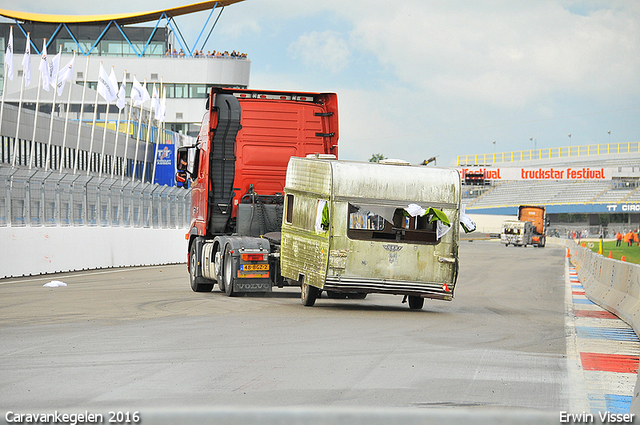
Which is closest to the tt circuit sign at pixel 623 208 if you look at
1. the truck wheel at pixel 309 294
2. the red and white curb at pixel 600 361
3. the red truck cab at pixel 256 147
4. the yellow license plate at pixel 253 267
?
the red and white curb at pixel 600 361

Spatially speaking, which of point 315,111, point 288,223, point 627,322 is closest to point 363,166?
point 288,223

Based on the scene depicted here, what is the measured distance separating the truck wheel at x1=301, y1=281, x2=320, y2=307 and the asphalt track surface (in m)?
0.40

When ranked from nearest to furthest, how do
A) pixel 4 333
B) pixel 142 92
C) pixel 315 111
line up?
1. pixel 4 333
2. pixel 315 111
3. pixel 142 92

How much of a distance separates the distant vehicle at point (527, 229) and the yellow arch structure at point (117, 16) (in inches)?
1390

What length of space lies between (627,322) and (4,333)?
32.2ft

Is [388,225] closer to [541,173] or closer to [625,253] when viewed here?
[625,253]

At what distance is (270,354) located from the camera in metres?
9.02

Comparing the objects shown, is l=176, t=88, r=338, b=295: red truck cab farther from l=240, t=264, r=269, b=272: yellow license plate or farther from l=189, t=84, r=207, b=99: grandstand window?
l=189, t=84, r=207, b=99: grandstand window

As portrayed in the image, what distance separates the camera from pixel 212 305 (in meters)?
15.2

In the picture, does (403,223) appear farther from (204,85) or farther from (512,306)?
(204,85)

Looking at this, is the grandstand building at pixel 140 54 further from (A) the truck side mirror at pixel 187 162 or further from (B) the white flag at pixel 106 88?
(A) the truck side mirror at pixel 187 162

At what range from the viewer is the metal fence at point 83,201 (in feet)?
77.0

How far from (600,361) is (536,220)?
3100 inches

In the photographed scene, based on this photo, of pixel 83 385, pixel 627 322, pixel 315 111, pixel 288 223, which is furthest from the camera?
pixel 315 111
